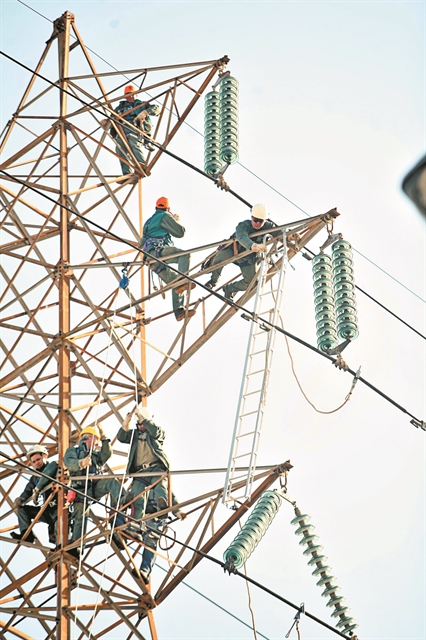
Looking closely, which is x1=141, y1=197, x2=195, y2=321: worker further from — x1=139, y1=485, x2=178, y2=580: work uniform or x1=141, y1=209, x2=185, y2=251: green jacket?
x1=139, y1=485, x2=178, y2=580: work uniform

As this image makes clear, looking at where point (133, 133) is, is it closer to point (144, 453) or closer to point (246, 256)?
point (246, 256)

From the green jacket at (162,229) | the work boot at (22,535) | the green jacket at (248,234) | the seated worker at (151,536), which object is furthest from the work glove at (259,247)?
the work boot at (22,535)

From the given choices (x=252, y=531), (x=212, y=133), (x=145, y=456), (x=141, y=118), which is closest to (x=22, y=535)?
(x=145, y=456)

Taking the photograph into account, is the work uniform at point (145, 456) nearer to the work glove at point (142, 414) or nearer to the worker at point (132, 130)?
the work glove at point (142, 414)

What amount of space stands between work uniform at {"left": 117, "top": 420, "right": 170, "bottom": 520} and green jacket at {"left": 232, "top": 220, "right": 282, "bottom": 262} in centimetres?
315

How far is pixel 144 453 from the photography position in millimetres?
15945

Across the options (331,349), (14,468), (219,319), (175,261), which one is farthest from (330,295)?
(14,468)

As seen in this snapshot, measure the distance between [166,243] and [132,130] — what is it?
2.78m

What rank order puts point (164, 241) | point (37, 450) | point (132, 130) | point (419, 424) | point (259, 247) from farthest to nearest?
point (132, 130), point (164, 241), point (37, 450), point (259, 247), point (419, 424)

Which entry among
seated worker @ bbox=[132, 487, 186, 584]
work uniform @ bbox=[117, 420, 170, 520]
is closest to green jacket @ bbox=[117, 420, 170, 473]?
work uniform @ bbox=[117, 420, 170, 520]

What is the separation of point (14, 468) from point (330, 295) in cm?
572

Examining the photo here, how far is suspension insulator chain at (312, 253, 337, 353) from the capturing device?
13984 mm

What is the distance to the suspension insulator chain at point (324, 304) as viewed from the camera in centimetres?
1398

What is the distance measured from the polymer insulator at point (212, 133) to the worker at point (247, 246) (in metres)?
1.37
